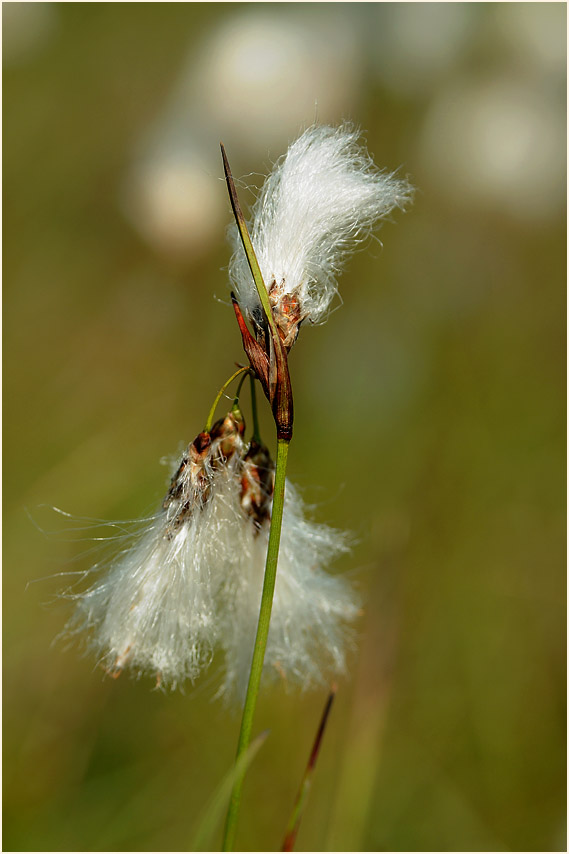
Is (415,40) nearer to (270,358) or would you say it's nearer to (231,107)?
(231,107)

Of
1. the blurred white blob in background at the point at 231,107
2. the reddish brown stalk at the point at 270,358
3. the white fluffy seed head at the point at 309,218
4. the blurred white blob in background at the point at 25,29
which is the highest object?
the blurred white blob in background at the point at 25,29

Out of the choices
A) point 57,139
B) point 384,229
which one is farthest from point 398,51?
point 57,139

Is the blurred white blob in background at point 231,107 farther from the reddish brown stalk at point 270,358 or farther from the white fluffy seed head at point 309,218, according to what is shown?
the reddish brown stalk at point 270,358

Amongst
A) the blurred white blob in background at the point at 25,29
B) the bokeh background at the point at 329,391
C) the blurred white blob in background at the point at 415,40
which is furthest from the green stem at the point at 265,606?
the blurred white blob in background at the point at 25,29

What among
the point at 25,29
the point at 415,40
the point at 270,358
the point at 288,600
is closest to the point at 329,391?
the point at 288,600

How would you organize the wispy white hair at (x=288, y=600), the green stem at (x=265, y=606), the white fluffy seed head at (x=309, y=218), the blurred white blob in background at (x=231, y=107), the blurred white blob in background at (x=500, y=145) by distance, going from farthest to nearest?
1. the blurred white blob in background at (x=500, y=145)
2. the blurred white blob in background at (x=231, y=107)
3. the wispy white hair at (x=288, y=600)
4. the white fluffy seed head at (x=309, y=218)
5. the green stem at (x=265, y=606)

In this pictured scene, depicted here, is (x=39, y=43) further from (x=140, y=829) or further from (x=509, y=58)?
(x=140, y=829)

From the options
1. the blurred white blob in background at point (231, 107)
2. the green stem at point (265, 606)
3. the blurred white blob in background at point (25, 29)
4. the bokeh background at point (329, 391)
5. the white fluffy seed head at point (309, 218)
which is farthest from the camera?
the blurred white blob in background at point (25, 29)
